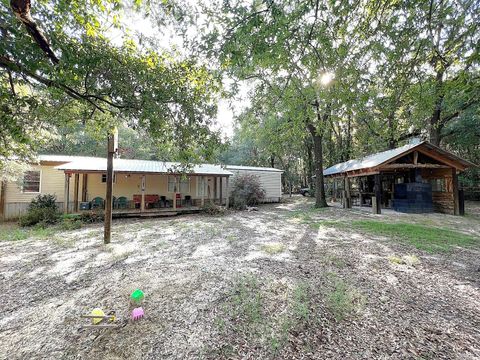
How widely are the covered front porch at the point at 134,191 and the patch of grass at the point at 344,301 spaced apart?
27.8 feet

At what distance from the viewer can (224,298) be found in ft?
10.9

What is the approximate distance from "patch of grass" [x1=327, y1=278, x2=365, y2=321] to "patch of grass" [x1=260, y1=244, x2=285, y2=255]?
1.99 m

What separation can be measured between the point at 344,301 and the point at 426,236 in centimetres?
565

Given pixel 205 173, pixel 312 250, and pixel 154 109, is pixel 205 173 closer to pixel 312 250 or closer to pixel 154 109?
pixel 312 250

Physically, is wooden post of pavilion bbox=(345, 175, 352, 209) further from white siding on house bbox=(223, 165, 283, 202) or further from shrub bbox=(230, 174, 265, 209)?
white siding on house bbox=(223, 165, 283, 202)

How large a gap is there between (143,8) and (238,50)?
2.13m

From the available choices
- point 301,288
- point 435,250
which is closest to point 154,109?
point 301,288

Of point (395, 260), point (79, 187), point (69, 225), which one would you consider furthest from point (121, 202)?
point (395, 260)

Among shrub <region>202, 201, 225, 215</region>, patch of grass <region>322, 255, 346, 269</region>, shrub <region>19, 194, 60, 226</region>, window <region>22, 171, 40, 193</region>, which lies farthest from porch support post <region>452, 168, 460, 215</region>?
window <region>22, 171, 40, 193</region>

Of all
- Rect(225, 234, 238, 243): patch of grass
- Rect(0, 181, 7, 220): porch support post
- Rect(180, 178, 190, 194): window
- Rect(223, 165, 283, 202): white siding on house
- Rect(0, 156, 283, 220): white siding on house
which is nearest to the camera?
Rect(225, 234, 238, 243): patch of grass

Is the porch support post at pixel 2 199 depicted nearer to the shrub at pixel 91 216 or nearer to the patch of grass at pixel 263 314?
the shrub at pixel 91 216

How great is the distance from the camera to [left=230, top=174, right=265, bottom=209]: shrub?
16062mm

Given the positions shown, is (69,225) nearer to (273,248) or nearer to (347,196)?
(273,248)

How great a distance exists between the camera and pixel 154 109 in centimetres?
360
